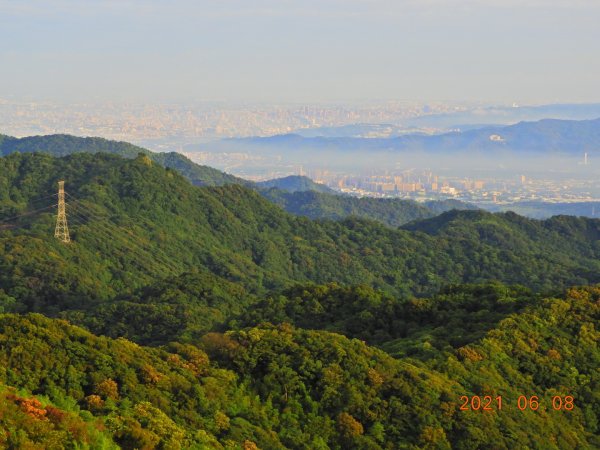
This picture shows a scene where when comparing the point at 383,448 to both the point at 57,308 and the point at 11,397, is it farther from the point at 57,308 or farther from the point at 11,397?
the point at 57,308

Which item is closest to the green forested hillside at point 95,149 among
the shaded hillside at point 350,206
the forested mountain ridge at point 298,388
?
the shaded hillside at point 350,206

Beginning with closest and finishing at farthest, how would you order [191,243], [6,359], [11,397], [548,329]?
[11,397] < [6,359] < [548,329] < [191,243]

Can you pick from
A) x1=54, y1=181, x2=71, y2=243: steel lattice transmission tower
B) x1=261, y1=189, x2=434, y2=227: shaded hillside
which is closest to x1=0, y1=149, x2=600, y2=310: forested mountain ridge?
x1=54, y1=181, x2=71, y2=243: steel lattice transmission tower

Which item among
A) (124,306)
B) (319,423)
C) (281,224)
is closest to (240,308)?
(124,306)

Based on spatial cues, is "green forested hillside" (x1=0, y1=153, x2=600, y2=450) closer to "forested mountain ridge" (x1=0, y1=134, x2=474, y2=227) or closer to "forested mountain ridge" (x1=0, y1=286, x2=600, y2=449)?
"forested mountain ridge" (x1=0, y1=286, x2=600, y2=449)
